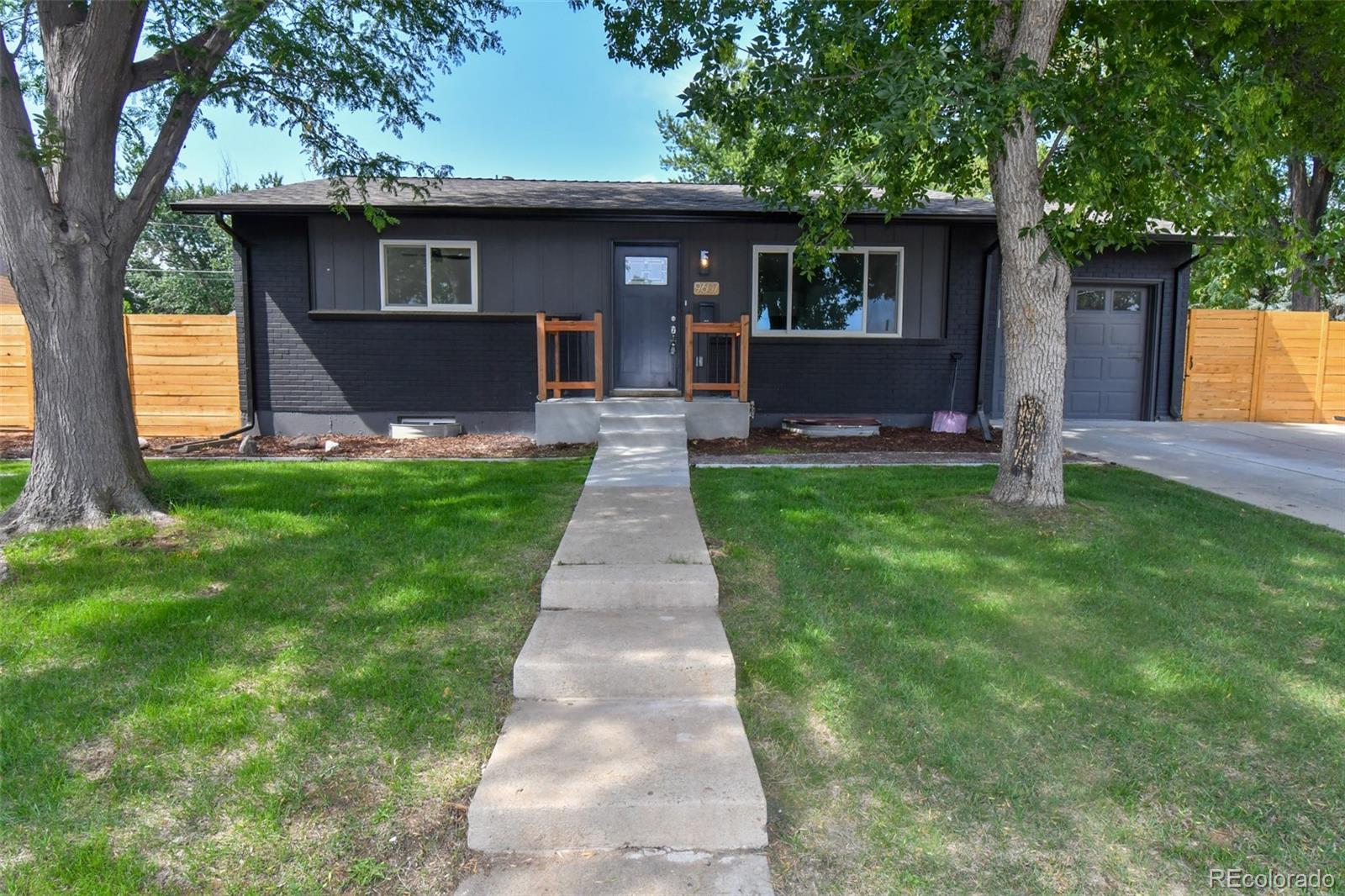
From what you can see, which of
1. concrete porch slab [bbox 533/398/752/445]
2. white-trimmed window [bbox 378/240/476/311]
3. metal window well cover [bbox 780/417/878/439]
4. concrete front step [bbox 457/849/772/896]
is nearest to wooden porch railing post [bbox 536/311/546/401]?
concrete porch slab [bbox 533/398/752/445]

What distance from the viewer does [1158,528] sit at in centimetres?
540

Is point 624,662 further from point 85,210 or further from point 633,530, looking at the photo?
point 85,210

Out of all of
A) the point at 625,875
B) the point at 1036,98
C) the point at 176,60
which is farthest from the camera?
the point at 176,60

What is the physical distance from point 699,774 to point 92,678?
99.1 inches

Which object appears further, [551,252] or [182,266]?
[182,266]

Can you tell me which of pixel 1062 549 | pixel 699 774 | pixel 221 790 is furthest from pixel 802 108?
pixel 221 790

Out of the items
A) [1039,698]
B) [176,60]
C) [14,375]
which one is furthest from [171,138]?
[14,375]

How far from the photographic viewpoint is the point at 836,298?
10.6 meters

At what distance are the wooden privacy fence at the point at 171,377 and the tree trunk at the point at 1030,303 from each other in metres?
9.38

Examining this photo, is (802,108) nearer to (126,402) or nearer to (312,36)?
(312,36)

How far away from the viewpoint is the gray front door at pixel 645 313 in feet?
34.0

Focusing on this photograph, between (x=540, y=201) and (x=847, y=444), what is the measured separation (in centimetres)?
485

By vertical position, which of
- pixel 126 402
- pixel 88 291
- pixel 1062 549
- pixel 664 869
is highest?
pixel 88 291

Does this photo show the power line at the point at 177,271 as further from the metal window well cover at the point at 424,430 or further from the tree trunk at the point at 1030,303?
the tree trunk at the point at 1030,303
